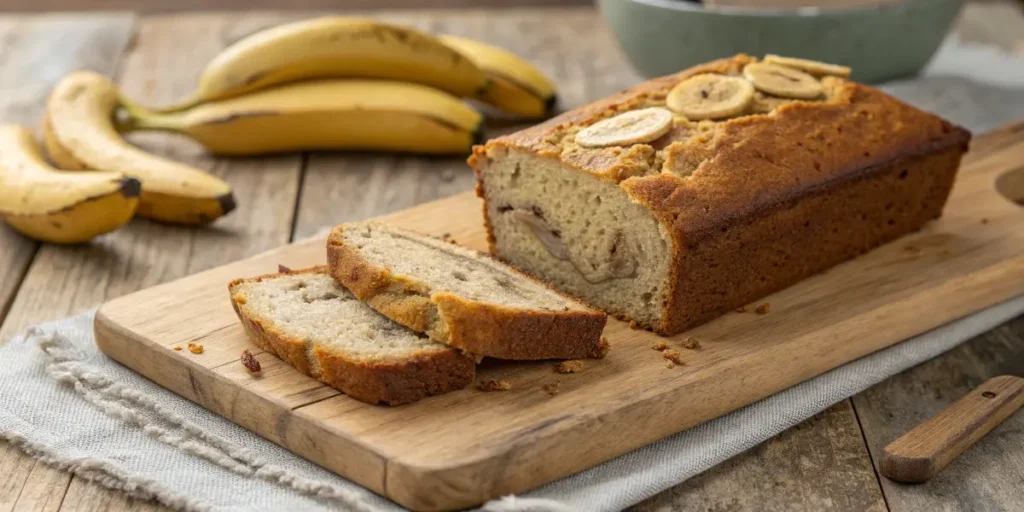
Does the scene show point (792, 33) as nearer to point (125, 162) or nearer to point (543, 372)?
point (543, 372)

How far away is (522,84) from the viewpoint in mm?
4914

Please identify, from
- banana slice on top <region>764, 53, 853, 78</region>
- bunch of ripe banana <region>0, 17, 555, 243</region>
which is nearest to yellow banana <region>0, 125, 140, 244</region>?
bunch of ripe banana <region>0, 17, 555, 243</region>

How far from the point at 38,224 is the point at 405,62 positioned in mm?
1558

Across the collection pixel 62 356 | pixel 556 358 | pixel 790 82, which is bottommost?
pixel 62 356

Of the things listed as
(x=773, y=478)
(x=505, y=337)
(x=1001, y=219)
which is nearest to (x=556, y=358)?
(x=505, y=337)

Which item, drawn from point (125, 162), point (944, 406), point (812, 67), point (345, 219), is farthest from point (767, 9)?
point (125, 162)

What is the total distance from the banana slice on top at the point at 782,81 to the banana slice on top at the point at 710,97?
0.04 meters

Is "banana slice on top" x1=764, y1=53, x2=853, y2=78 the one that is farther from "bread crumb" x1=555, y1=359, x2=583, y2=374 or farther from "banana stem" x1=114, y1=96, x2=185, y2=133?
"banana stem" x1=114, y1=96, x2=185, y2=133

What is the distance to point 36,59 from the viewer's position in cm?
565

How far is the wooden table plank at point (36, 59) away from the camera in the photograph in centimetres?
387

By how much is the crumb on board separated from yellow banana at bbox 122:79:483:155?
6.05 feet

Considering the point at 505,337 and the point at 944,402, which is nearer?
the point at 505,337

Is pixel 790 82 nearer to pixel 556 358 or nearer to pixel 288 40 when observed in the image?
pixel 556 358

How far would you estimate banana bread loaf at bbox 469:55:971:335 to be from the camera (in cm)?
310
